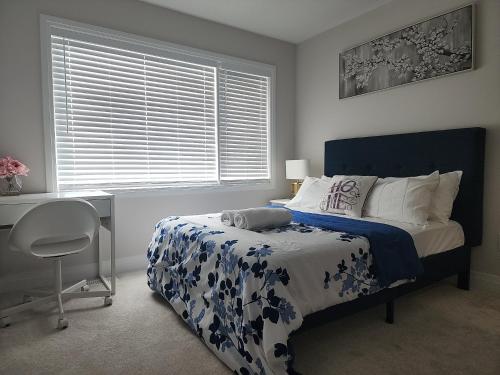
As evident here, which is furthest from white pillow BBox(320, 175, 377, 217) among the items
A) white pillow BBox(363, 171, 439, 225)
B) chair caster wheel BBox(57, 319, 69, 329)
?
chair caster wheel BBox(57, 319, 69, 329)

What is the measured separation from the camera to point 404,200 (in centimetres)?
248

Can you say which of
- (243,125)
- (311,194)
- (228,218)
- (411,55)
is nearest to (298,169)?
(311,194)

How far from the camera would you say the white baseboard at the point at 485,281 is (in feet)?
8.36

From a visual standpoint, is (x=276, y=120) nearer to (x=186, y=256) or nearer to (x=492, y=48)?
(x=492, y=48)

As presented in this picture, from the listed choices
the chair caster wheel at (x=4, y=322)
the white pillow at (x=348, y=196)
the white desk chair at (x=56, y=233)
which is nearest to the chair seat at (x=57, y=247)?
the white desk chair at (x=56, y=233)

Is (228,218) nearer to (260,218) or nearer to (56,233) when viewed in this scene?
(260,218)

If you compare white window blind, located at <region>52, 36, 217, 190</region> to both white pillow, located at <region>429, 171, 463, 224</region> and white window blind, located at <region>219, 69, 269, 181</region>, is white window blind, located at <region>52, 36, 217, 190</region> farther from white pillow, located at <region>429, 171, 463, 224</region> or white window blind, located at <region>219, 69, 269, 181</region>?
white pillow, located at <region>429, 171, 463, 224</region>

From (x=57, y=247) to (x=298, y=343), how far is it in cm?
169

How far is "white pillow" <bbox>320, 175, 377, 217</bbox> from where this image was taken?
8.87 ft

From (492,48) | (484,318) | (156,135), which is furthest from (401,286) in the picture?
(156,135)

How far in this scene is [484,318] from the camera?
84.1 inches

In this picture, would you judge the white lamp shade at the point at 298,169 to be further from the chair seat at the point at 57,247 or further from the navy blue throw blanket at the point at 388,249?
the chair seat at the point at 57,247

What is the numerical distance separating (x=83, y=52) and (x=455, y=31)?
3193 mm

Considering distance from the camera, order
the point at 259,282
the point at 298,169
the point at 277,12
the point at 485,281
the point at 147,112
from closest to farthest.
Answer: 1. the point at 259,282
2. the point at 485,281
3. the point at 147,112
4. the point at 277,12
5. the point at 298,169
